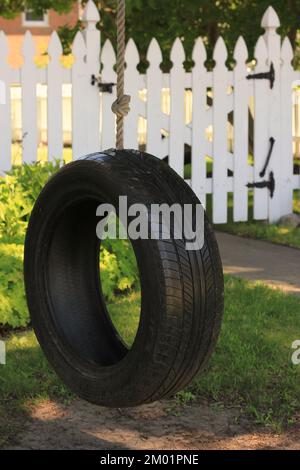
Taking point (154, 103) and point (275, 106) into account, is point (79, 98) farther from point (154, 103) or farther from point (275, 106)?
point (275, 106)

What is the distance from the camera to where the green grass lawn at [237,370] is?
4285 mm

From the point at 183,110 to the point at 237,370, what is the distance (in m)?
4.27

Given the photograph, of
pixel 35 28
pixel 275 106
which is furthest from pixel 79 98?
pixel 35 28

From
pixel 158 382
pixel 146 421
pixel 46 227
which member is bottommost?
pixel 146 421

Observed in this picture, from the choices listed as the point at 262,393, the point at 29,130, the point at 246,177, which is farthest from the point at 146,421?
the point at 246,177

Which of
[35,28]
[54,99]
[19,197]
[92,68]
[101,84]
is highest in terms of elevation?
[35,28]

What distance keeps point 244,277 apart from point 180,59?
268 cm

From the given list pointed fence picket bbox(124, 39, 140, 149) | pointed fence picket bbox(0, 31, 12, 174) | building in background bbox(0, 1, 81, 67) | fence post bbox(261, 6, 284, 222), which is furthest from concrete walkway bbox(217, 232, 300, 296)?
building in background bbox(0, 1, 81, 67)

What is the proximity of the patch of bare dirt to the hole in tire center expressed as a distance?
51.1 inches

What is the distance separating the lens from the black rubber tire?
3.07 m

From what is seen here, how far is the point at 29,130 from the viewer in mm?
8094

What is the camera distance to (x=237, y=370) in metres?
4.65

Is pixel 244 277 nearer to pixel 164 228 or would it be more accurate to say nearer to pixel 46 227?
pixel 46 227

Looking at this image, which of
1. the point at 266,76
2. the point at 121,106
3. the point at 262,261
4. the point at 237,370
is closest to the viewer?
the point at 121,106
